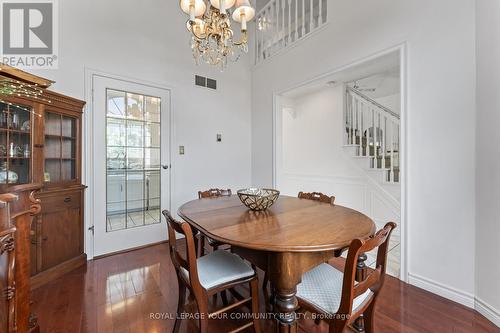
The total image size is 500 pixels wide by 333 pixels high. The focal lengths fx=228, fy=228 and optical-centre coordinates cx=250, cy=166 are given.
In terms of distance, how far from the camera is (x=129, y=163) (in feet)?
9.86

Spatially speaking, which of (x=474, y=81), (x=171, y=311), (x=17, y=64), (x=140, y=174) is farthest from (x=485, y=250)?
(x=17, y=64)

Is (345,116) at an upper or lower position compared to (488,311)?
upper

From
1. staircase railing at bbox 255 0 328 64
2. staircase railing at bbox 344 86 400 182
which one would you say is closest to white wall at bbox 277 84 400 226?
staircase railing at bbox 344 86 400 182

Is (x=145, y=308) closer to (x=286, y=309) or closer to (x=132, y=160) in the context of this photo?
(x=286, y=309)

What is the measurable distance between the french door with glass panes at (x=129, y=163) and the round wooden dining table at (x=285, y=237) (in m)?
1.80

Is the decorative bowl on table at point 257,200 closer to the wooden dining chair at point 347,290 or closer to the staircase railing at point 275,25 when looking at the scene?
the wooden dining chair at point 347,290

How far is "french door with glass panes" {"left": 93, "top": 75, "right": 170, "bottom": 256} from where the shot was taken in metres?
2.79

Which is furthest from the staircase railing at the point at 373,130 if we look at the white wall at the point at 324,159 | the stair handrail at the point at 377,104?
the white wall at the point at 324,159

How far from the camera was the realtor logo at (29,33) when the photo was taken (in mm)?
2303

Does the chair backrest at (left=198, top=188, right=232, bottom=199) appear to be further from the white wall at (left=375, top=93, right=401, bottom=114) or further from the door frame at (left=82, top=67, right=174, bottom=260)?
the white wall at (left=375, top=93, right=401, bottom=114)

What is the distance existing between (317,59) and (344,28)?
451mm

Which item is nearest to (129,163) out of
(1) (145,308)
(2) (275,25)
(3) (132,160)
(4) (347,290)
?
(3) (132,160)

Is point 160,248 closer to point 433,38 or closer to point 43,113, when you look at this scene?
point 43,113

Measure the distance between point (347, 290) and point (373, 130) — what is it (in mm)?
2984
